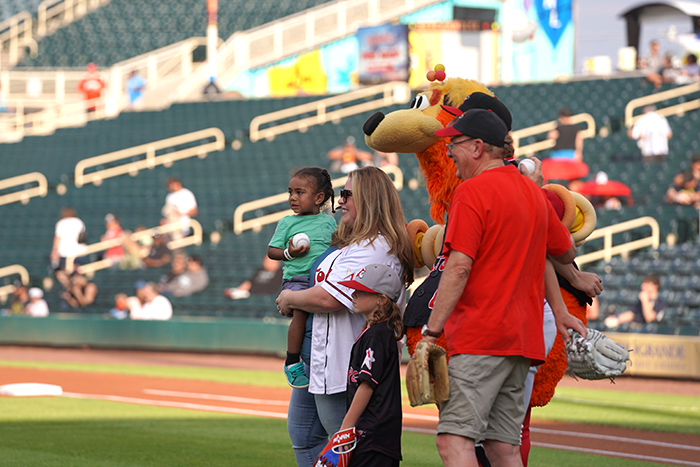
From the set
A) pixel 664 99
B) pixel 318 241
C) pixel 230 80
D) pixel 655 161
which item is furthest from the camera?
pixel 230 80

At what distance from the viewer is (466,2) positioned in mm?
32531

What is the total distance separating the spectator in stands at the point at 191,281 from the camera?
17578 mm

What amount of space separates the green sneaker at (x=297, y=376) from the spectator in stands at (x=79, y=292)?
13863mm

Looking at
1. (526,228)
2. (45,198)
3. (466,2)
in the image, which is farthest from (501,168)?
(466,2)

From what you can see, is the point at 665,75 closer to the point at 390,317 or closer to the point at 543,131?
the point at 543,131

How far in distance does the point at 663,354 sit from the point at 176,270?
8.85 meters

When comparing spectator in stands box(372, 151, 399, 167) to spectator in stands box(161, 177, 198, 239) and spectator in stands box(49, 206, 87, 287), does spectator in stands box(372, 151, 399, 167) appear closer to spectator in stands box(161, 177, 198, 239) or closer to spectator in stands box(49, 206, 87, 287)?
spectator in stands box(161, 177, 198, 239)

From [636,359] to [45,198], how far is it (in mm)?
15267

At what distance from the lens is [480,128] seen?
4.25 metres

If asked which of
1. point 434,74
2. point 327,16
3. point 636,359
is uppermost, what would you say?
point 327,16

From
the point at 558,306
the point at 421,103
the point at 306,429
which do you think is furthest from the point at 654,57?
the point at 306,429

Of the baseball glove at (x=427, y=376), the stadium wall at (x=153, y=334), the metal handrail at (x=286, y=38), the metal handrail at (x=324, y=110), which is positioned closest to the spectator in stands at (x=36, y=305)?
the stadium wall at (x=153, y=334)

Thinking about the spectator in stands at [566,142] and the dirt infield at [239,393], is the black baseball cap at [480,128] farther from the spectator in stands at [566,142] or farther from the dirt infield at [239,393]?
the spectator in stands at [566,142]

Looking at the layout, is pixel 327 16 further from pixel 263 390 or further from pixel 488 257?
pixel 488 257
